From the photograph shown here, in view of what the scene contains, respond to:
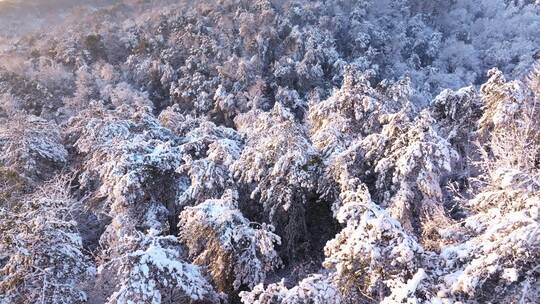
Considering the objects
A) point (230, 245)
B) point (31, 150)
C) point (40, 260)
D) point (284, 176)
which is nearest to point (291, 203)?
point (284, 176)

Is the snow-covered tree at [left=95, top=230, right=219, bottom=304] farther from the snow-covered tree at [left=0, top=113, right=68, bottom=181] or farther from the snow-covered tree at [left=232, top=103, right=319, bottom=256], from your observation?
the snow-covered tree at [left=0, top=113, right=68, bottom=181]

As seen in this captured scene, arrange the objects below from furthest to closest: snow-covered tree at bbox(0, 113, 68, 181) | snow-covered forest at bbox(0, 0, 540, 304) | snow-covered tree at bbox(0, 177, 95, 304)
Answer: snow-covered tree at bbox(0, 113, 68, 181) < snow-covered tree at bbox(0, 177, 95, 304) < snow-covered forest at bbox(0, 0, 540, 304)

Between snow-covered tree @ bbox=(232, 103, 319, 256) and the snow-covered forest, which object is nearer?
the snow-covered forest

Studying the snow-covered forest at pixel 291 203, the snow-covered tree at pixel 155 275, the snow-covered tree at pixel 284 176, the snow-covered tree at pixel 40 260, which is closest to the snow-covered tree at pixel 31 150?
the snow-covered forest at pixel 291 203

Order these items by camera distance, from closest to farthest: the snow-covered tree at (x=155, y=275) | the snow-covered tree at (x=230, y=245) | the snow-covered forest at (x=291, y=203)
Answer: the snow-covered forest at (x=291, y=203), the snow-covered tree at (x=155, y=275), the snow-covered tree at (x=230, y=245)

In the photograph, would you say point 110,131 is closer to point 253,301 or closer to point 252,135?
point 252,135

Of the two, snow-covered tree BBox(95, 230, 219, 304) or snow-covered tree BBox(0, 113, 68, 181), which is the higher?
snow-covered tree BBox(95, 230, 219, 304)

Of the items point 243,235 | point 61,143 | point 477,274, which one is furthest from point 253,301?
point 61,143

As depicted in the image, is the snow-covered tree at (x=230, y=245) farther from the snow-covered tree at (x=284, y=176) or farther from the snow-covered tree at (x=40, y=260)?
the snow-covered tree at (x=40, y=260)

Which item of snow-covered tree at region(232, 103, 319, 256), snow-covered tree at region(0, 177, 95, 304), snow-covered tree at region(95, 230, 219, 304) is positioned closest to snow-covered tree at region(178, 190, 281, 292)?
snow-covered tree at region(95, 230, 219, 304)

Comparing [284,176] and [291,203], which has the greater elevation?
[284,176]

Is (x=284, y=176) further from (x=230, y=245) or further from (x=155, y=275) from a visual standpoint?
(x=155, y=275)

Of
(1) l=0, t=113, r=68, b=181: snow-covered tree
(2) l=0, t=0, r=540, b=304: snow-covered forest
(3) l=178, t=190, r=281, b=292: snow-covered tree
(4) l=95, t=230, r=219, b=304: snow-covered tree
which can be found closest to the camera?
(2) l=0, t=0, r=540, b=304: snow-covered forest
